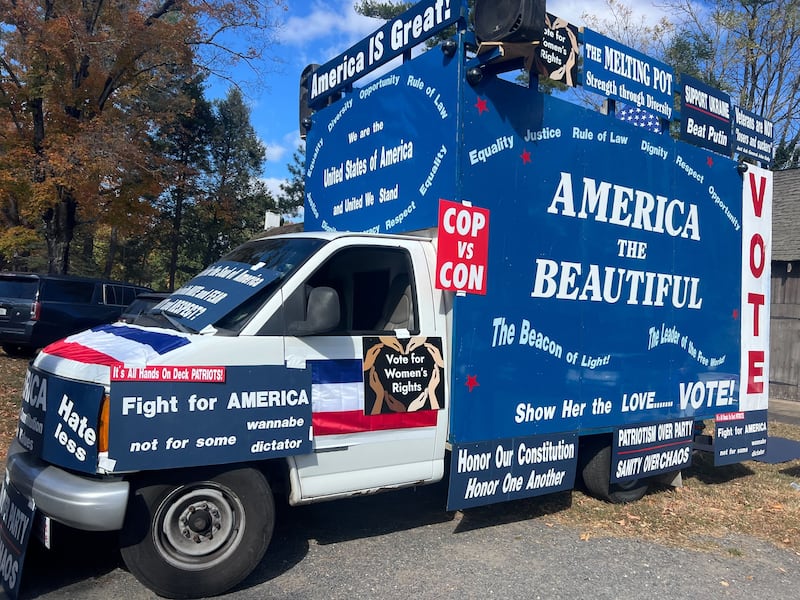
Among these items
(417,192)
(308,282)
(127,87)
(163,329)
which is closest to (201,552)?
(163,329)

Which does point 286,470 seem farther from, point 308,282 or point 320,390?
point 308,282

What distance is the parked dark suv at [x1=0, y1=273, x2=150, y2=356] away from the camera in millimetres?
12922

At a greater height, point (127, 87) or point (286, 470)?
point (127, 87)

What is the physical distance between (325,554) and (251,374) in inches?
60.9

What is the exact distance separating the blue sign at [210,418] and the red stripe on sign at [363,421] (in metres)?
0.12

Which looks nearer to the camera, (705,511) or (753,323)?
(705,511)

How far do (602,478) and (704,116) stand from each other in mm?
3688

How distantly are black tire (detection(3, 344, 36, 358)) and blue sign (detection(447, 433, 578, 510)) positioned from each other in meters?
11.8

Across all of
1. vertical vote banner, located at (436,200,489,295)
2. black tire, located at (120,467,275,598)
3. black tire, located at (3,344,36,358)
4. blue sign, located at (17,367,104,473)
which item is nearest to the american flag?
vertical vote banner, located at (436,200,489,295)

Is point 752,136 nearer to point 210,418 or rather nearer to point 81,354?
point 210,418

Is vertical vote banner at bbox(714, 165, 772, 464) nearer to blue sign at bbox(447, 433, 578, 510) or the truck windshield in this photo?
blue sign at bbox(447, 433, 578, 510)

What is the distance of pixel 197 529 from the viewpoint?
12.9 feet

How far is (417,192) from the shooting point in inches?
197

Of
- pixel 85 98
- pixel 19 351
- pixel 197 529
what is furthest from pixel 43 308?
pixel 197 529
